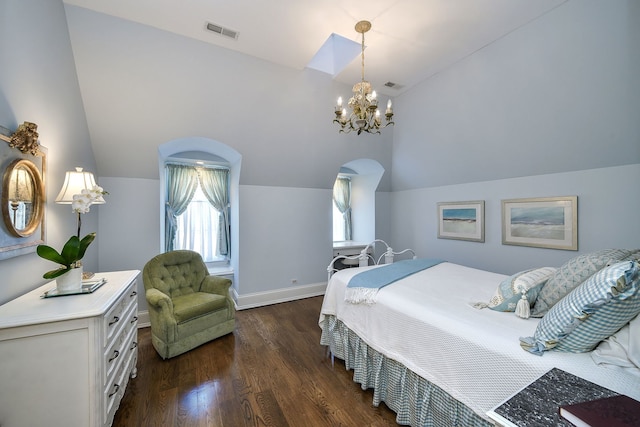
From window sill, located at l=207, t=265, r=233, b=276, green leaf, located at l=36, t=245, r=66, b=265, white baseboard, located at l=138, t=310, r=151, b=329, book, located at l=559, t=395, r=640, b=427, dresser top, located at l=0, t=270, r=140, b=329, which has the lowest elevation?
white baseboard, located at l=138, t=310, r=151, b=329

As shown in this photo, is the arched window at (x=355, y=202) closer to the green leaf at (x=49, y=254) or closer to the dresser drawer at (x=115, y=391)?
the dresser drawer at (x=115, y=391)

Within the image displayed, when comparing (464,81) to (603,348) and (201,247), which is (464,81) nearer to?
(603,348)

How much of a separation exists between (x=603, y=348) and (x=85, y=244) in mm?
2987

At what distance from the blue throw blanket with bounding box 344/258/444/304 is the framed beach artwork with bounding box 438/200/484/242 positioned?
148 cm

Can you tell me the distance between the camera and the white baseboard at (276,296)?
397 centimetres

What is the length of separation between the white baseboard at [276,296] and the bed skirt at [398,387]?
1.79 meters

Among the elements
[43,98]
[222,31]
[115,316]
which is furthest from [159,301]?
[222,31]

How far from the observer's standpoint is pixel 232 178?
440 centimetres

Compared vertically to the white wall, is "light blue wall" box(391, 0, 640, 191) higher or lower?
higher

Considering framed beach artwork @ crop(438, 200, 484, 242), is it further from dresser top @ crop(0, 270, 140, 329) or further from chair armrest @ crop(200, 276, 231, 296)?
dresser top @ crop(0, 270, 140, 329)

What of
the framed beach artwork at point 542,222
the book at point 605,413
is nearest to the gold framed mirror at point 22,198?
the book at point 605,413

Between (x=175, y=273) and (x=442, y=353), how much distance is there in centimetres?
294

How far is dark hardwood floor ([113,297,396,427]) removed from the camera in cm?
187

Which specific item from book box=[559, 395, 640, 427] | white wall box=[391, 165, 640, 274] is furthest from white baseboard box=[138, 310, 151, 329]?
white wall box=[391, 165, 640, 274]
